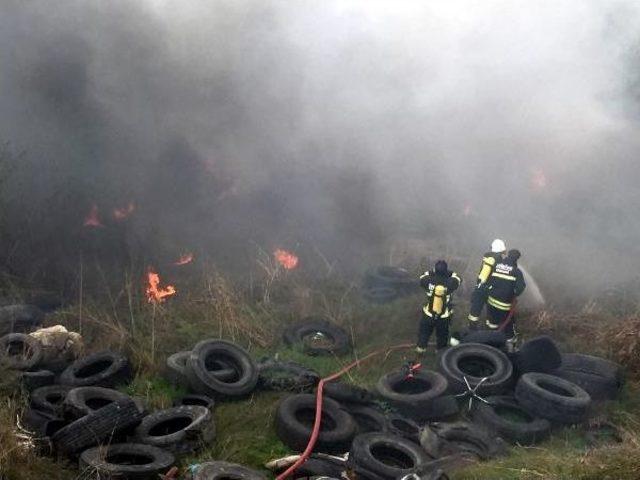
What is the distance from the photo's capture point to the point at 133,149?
1353 cm

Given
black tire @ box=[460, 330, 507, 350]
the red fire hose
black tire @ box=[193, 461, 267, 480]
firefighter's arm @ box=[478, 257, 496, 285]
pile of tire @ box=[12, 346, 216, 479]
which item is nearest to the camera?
black tire @ box=[193, 461, 267, 480]

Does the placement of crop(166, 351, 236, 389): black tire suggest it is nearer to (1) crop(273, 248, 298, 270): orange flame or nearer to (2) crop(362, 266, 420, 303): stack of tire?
(2) crop(362, 266, 420, 303): stack of tire

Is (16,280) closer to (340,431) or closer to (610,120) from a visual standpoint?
(340,431)

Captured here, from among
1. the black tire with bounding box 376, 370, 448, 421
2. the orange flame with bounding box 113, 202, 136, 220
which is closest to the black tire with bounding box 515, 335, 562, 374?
the black tire with bounding box 376, 370, 448, 421

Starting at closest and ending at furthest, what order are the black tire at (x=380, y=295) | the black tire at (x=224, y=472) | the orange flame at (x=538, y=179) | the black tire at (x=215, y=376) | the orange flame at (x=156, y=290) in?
the black tire at (x=224, y=472)
the black tire at (x=215, y=376)
the orange flame at (x=156, y=290)
the black tire at (x=380, y=295)
the orange flame at (x=538, y=179)

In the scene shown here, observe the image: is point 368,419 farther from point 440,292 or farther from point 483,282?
point 483,282

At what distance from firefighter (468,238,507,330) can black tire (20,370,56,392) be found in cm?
574

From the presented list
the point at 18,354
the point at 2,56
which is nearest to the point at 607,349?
the point at 18,354

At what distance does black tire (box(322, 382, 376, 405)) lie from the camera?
20.8 ft

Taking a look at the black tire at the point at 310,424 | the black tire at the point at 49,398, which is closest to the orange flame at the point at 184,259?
the black tire at the point at 49,398

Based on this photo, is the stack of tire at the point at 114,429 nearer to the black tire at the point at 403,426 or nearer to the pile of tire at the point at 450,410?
the pile of tire at the point at 450,410

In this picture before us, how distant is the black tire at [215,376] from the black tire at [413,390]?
59.4 inches

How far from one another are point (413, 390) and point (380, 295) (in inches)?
126

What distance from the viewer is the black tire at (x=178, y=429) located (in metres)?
5.26
